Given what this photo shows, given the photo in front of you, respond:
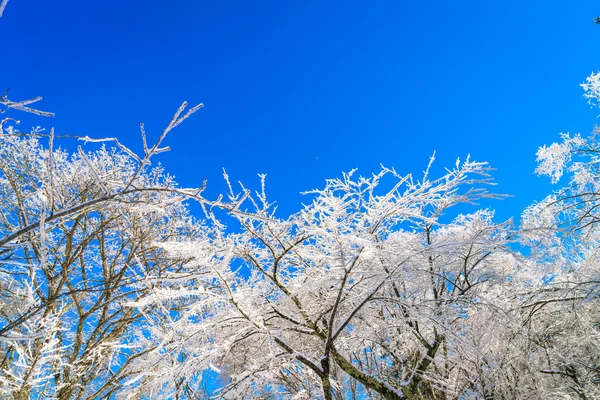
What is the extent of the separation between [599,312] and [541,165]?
3.77 m

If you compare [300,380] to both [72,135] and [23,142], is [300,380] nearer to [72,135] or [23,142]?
[72,135]

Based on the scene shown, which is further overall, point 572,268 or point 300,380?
point 300,380

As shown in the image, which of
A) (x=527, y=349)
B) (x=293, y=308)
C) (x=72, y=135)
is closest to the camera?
(x=72, y=135)

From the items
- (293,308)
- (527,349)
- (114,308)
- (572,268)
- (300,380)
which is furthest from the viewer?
(114,308)

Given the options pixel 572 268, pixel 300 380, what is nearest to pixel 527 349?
pixel 572 268

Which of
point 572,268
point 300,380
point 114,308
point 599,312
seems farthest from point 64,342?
point 599,312

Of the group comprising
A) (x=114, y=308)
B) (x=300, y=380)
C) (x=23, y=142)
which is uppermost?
(x=23, y=142)

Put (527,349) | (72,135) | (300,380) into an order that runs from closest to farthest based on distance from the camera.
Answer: (72,135) < (527,349) < (300,380)

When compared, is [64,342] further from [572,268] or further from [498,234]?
[572,268]

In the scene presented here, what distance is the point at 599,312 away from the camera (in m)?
7.51

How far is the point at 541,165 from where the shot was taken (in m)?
6.57

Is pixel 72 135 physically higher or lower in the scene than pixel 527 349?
higher

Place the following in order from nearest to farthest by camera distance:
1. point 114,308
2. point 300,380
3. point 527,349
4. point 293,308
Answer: point 293,308, point 527,349, point 300,380, point 114,308

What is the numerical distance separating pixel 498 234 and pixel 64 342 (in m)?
8.51
